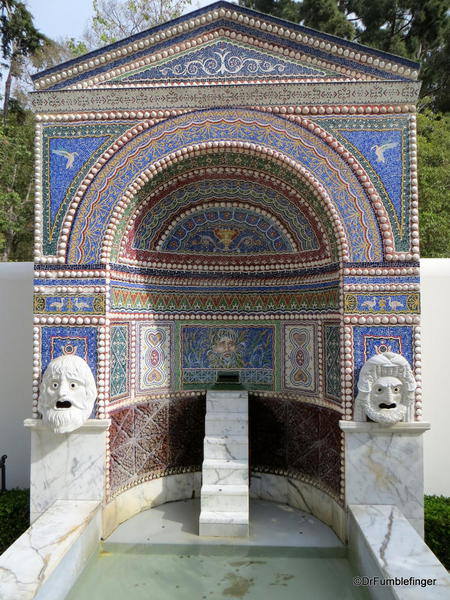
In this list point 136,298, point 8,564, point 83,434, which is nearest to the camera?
point 8,564

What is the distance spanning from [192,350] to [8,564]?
2.88 m

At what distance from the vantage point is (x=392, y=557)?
3.39 m

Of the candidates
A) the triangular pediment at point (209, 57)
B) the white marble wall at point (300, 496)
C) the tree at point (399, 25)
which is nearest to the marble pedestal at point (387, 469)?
the white marble wall at point (300, 496)

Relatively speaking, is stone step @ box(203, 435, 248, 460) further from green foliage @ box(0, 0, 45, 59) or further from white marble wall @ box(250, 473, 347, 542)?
green foliage @ box(0, 0, 45, 59)

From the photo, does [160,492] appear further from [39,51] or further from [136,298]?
[39,51]

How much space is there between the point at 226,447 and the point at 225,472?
29cm

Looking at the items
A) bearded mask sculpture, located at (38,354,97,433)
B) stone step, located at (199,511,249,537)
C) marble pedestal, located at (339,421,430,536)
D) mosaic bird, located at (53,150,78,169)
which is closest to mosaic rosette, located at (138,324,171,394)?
bearded mask sculpture, located at (38,354,97,433)

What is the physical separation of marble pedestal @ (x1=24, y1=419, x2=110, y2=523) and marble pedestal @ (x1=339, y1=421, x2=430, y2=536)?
2.20m

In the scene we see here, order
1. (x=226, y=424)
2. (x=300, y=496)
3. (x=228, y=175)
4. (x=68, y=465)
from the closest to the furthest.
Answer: (x=68, y=465), (x=228, y=175), (x=226, y=424), (x=300, y=496)

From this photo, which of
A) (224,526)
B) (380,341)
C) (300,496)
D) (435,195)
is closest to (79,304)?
(224,526)

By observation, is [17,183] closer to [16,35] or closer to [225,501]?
[16,35]

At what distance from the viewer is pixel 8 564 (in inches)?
131

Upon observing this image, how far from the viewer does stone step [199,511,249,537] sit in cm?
437

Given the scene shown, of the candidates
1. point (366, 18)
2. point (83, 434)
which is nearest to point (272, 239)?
point (83, 434)
